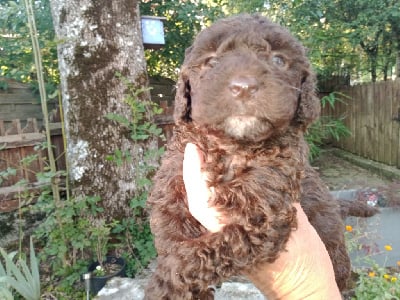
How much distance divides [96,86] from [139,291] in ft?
7.23

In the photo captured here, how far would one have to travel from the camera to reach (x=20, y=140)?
481cm

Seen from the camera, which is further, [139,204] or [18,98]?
[18,98]

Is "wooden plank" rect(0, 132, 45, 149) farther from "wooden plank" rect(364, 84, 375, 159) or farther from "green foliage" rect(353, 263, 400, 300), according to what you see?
"wooden plank" rect(364, 84, 375, 159)

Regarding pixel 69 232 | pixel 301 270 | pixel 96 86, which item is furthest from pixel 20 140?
pixel 301 270

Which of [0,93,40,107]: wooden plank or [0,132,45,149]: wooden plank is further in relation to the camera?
Answer: [0,93,40,107]: wooden plank

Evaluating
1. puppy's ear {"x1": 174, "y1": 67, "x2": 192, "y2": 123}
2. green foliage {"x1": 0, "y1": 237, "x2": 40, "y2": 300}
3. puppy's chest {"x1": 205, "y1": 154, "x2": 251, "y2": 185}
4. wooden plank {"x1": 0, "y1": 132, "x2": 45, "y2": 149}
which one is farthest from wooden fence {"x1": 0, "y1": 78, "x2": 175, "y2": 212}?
puppy's chest {"x1": 205, "y1": 154, "x2": 251, "y2": 185}

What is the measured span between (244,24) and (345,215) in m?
2.33

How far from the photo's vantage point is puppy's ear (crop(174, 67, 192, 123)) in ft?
6.84

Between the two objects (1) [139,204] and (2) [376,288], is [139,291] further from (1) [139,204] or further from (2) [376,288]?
(2) [376,288]

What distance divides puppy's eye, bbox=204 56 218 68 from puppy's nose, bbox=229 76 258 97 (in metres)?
0.24

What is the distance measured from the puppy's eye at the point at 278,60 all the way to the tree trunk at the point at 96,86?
246 centimetres

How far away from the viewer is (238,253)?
1.88 metres

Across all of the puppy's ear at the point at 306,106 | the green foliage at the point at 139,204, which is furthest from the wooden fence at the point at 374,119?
the puppy's ear at the point at 306,106

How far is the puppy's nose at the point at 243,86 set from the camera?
1678 mm
